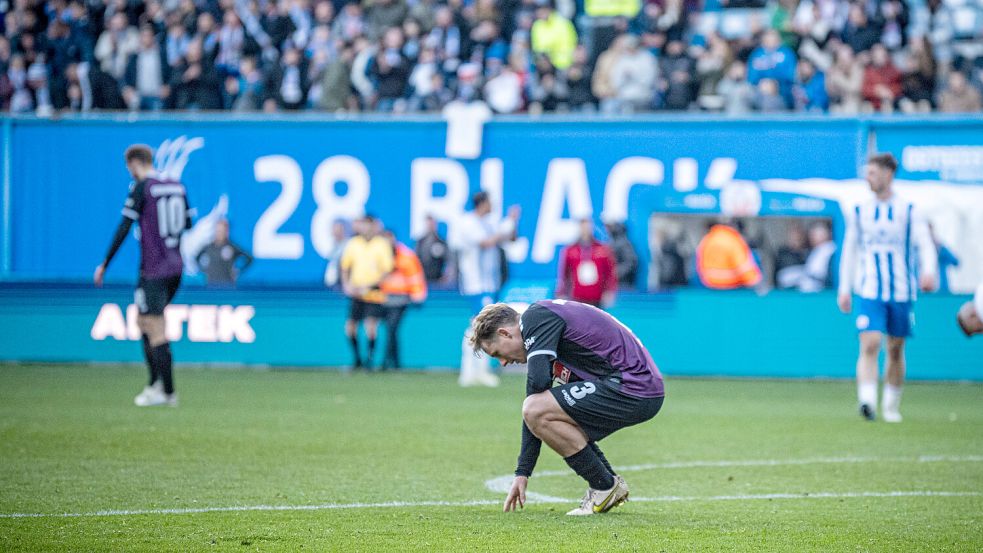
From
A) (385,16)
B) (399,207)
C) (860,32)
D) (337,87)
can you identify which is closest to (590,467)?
(399,207)

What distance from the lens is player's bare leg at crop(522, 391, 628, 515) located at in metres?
7.20

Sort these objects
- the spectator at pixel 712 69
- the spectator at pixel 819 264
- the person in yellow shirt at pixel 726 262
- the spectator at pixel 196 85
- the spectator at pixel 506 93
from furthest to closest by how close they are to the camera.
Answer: the spectator at pixel 196 85
the spectator at pixel 506 93
the spectator at pixel 712 69
the spectator at pixel 819 264
the person in yellow shirt at pixel 726 262

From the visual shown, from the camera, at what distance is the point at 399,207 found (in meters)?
20.5

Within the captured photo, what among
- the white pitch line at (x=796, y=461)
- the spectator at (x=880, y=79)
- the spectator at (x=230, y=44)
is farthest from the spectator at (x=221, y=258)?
the white pitch line at (x=796, y=461)

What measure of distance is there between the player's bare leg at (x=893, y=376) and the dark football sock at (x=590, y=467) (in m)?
5.98

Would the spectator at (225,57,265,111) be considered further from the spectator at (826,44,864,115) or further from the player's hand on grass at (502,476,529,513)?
the player's hand on grass at (502,476,529,513)

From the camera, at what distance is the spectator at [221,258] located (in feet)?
65.9


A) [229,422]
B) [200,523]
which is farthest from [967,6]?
[200,523]

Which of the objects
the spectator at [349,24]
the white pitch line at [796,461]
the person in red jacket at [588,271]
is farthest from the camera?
the spectator at [349,24]

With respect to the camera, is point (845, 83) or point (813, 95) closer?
point (845, 83)

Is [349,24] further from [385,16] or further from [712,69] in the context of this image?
[712,69]

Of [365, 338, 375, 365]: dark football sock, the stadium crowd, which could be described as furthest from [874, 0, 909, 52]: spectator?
[365, 338, 375, 365]: dark football sock

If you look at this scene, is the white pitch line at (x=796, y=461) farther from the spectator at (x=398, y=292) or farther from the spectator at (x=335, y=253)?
the spectator at (x=335, y=253)

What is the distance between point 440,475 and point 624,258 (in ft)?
33.5
